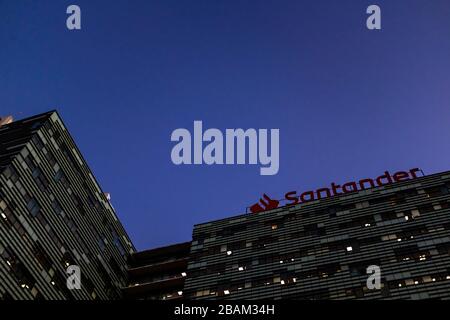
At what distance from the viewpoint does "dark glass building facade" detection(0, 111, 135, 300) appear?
53.5 meters

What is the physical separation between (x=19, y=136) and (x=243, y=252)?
3426 centimetres

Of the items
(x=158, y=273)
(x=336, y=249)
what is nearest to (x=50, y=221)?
(x=158, y=273)

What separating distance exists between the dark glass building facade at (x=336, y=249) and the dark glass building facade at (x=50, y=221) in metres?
13.3

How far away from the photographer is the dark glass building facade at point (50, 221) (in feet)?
175

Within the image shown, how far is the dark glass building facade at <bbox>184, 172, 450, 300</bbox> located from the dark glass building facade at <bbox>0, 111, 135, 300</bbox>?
13.3 m

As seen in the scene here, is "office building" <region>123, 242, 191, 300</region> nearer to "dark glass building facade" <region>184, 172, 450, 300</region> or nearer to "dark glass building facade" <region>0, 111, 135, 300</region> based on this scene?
"dark glass building facade" <region>0, 111, 135, 300</region>

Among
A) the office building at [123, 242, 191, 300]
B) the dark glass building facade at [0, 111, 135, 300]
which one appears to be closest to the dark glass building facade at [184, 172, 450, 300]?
the office building at [123, 242, 191, 300]

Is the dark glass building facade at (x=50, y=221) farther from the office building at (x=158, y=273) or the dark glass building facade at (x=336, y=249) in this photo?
the dark glass building facade at (x=336, y=249)

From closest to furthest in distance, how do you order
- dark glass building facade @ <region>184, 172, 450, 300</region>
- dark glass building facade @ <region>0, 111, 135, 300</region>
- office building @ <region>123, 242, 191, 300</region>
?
dark glass building facade @ <region>0, 111, 135, 300</region>
dark glass building facade @ <region>184, 172, 450, 300</region>
office building @ <region>123, 242, 191, 300</region>

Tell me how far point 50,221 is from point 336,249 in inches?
1439

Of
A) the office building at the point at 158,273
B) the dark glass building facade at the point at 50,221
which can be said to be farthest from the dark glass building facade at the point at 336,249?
the dark glass building facade at the point at 50,221

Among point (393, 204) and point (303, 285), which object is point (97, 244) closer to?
point (303, 285)

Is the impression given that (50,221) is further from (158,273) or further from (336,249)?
(336,249)
